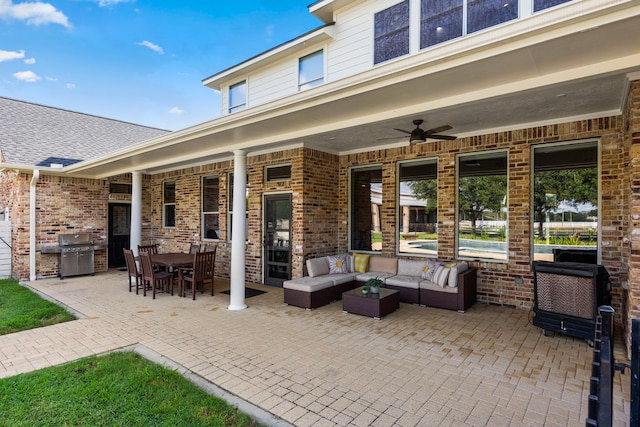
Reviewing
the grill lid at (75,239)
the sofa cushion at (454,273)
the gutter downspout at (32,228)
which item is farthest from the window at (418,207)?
the gutter downspout at (32,228)

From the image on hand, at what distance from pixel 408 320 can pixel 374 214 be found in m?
2.89

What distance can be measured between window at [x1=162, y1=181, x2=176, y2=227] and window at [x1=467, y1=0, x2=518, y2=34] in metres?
8.76

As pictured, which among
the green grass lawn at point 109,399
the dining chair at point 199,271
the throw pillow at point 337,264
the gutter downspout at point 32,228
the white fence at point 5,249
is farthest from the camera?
the white fence at point 5,249

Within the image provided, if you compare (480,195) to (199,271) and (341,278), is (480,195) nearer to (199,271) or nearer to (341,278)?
(341,278)

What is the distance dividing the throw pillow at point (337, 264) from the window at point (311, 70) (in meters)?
4.31

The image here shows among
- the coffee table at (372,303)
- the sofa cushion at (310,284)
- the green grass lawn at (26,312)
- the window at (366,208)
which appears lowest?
the green grass lawn at (26,312)

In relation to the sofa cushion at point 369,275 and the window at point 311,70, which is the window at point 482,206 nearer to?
the sofa cushion at point 369,275

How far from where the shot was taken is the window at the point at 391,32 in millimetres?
7336

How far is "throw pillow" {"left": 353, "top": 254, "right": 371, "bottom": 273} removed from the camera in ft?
23.4

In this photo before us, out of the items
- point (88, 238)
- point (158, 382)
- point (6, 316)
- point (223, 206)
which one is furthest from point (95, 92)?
point (158, 382)

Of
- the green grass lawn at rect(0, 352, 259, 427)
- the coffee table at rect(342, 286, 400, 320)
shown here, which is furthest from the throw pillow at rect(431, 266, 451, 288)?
the green grass lawn at rect(0, 352, 259, 427)

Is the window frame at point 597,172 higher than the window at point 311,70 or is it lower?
lower

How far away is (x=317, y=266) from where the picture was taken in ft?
22.4

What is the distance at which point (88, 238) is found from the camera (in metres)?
9.55
